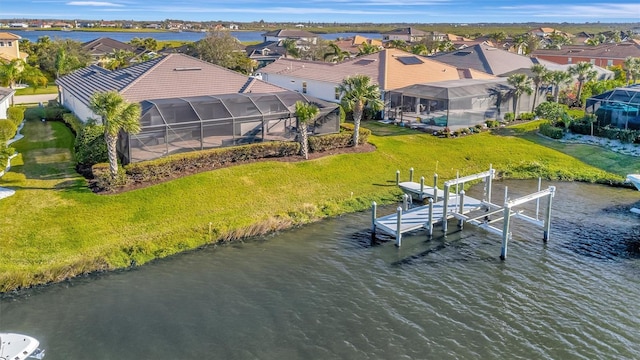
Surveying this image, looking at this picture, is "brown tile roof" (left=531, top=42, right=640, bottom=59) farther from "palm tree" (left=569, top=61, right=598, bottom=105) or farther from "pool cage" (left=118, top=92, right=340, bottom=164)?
"pool cage" (left=118, top=92, right=340, bottom=164)

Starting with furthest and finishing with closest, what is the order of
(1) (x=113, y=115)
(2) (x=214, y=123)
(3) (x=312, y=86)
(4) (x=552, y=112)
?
(3) (x=312, y=86)
(4) (x=552, y=112)
(2) (x=214, y=123)
(1) (x=113, y=115)

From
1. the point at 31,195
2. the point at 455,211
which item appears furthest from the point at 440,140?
the point at 31,195

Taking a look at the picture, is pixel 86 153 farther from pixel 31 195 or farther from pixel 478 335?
pixel 478 335

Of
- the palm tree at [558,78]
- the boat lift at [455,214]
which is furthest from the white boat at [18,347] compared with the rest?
the palm tree at [558,78]

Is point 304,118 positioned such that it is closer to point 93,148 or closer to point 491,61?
point 93,148

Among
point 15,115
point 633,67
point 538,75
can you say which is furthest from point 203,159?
point 633,67

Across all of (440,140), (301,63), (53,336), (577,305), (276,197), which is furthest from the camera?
(301,63)
